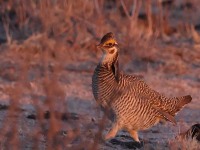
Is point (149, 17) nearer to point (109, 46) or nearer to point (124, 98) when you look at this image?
point (109, 46)

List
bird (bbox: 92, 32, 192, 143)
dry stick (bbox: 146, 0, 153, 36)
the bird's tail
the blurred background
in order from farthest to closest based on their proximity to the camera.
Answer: dry stick (bbox: 146, 0, 153, 36)
the blurred background
the bird's tail
bird (bbox: 92, 32, 192, 143)

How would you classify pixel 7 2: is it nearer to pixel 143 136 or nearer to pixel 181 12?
pixel 181 12

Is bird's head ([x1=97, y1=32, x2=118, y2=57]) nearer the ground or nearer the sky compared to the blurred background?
nearer the sky

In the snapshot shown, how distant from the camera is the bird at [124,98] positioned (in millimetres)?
7793

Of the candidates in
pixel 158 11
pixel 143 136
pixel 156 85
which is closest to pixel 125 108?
pixel 143 136

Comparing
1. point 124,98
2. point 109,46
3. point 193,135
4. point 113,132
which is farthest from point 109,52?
point 193,135

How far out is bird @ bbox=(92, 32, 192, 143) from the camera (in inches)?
307

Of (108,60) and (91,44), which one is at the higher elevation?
(108,60)

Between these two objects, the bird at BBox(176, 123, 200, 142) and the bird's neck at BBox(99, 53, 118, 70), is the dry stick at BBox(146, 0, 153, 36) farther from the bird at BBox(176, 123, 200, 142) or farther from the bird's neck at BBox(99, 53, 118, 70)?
the bird at BBox(176, 123, 200, 142)

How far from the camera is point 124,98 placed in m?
7.77

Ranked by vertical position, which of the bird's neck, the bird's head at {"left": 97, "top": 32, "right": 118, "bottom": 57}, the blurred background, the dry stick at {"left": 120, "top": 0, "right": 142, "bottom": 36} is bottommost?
the blurred background

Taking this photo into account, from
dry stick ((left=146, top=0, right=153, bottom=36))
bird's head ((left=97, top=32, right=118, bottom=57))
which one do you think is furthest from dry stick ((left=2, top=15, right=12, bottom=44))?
bird's head ((left=97, top=32, right=118, bottom=57))

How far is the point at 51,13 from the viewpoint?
1288cm

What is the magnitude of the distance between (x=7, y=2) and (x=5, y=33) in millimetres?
→ 718
